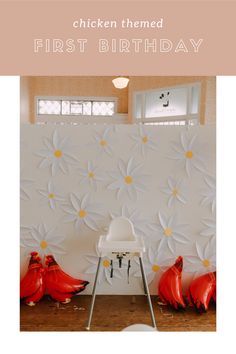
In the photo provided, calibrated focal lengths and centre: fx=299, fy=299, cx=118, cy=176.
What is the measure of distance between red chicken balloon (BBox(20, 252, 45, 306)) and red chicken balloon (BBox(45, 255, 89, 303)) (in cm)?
5

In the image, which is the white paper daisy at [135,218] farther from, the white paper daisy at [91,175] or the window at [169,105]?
the window at [169,105]

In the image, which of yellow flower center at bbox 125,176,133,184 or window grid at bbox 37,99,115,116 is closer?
yellow flower center at bbox 125,176,133,184

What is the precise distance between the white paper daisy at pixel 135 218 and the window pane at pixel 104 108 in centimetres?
412

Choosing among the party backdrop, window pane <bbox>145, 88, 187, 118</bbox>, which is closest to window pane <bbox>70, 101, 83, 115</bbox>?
window pane <bbox>145, 88, 187, 118</bbox>

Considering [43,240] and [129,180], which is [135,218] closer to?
[129,180]

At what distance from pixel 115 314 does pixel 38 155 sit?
4.42 feet

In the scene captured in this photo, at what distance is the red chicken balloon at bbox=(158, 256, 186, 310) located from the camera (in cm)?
223

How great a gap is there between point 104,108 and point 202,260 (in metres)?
4.46

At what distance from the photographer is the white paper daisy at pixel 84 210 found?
2.42 metres

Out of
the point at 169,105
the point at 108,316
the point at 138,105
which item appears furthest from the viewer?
the point at 138,105

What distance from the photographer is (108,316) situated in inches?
84.5

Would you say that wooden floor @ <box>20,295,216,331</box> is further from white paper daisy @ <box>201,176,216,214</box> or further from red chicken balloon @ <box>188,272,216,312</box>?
white paper daisy @ <box>201,176,216,214</box>

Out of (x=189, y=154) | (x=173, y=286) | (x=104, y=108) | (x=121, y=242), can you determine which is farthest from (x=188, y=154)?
(x=104, y=108)

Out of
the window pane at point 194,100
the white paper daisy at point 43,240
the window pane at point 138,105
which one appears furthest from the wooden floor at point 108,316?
the window pane at point 138,105
